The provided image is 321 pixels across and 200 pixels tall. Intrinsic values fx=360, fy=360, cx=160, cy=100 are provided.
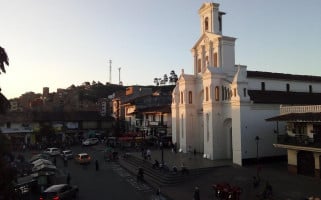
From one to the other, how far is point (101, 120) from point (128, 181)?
4514 centimetres

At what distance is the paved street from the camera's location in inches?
1098

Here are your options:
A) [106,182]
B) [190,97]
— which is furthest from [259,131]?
[106,182]

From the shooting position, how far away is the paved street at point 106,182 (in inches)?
1098

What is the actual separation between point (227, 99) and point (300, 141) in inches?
455

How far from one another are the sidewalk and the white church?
8.74ft

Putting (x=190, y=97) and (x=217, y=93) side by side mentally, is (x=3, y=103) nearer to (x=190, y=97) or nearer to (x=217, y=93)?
(x=217, y=93)

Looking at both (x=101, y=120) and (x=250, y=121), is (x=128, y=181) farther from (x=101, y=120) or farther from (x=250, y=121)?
(x=101, y=120)

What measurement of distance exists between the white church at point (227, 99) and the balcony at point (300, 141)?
482 centimetres

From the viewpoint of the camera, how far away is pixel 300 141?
30547 millimetres

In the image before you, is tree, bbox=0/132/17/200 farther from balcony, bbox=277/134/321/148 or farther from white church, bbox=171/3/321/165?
white church, bbox=171/3/321/165

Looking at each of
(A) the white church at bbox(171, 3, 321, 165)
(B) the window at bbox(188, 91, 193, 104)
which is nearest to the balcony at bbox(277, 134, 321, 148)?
(A) the white church at bbox(171, 3, 321, 165)

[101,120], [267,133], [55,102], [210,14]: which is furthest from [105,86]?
[267,133]

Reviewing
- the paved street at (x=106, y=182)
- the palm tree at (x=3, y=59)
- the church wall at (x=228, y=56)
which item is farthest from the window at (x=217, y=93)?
the palm tree at (x=3, y=59)

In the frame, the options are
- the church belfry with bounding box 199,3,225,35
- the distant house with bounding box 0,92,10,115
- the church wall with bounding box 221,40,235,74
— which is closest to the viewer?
the distant house with bounding box 0,92,10,115
